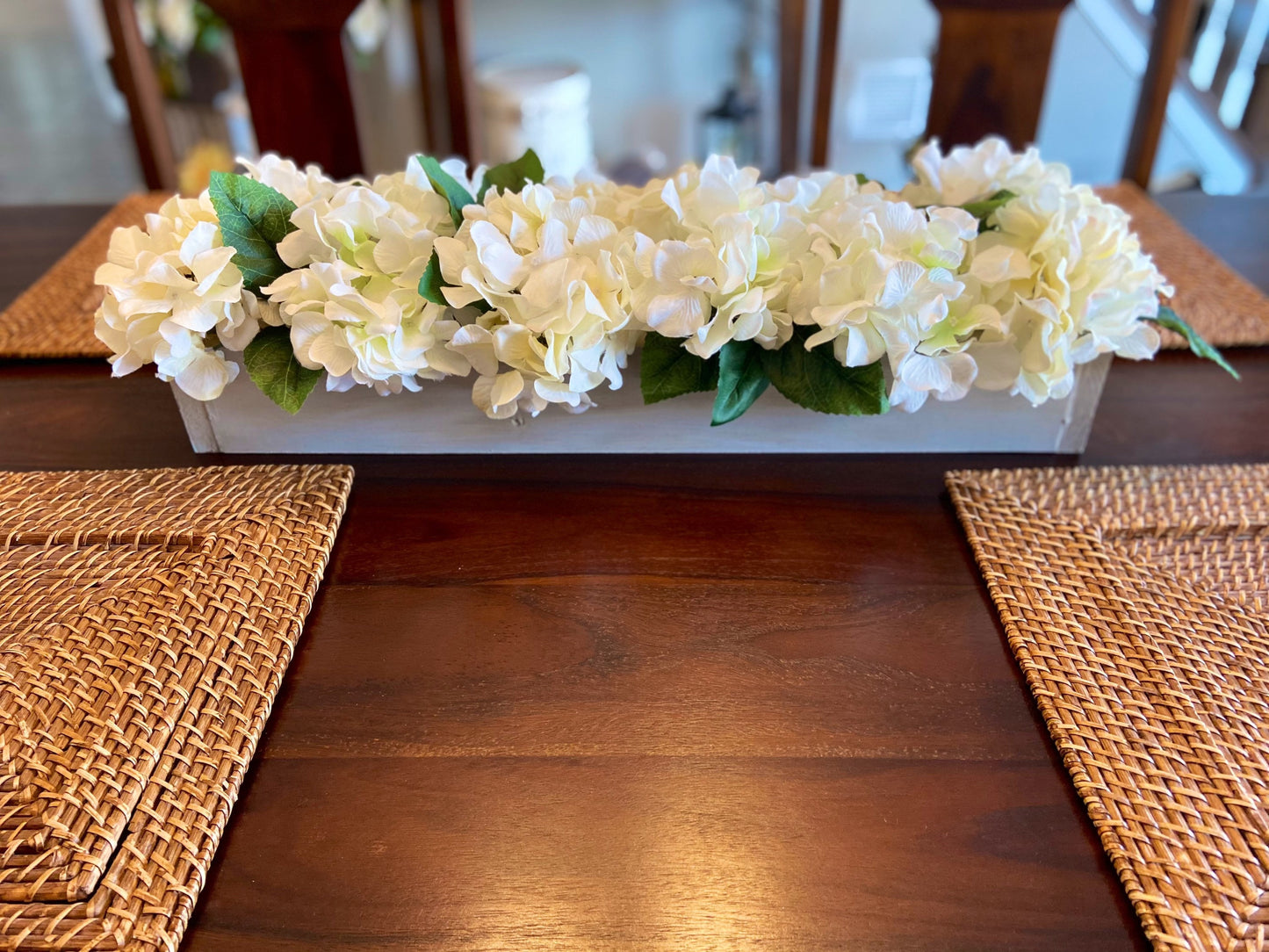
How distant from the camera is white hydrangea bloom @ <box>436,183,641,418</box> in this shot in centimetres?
54

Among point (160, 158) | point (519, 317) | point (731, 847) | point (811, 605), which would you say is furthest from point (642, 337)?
point (160, 158)

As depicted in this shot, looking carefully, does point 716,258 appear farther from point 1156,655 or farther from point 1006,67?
point 1006,67

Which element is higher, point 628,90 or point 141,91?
point 141,91

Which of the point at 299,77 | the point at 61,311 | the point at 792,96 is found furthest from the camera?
the point at 792,96

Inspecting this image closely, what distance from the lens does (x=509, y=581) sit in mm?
580

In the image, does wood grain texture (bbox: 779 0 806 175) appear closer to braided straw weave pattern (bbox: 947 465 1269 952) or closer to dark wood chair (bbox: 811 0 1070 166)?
dark wood chair (bbox: 811 0 1070 166)

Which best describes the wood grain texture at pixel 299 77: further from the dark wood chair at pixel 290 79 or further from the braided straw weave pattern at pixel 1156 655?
the braided straw weave pattern at pixel 1156 655

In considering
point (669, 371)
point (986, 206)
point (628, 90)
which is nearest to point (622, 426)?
point (669, 371)

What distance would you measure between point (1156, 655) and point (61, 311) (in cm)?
97

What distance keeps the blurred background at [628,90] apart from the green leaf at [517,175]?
750 mm

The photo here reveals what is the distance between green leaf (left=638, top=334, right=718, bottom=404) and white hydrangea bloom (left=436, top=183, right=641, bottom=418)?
2 centimetres

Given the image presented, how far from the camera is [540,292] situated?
54cm

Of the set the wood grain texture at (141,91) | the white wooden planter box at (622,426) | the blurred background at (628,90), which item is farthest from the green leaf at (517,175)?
the wood grain texture at (141,91)

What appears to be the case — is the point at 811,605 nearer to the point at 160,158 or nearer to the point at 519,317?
the point at 519,317
